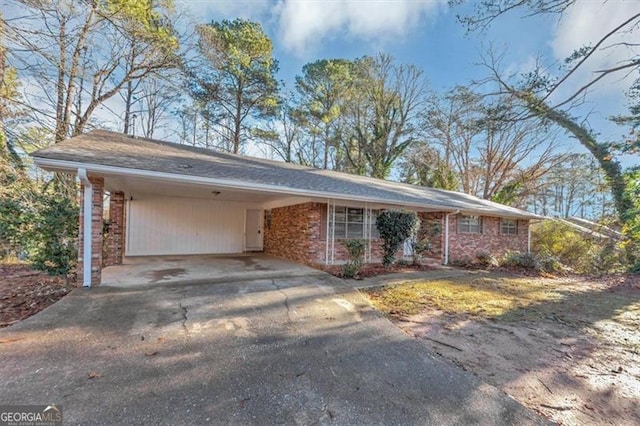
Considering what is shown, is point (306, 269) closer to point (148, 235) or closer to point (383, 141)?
point (148, 235)

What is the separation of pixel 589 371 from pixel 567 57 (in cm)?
582

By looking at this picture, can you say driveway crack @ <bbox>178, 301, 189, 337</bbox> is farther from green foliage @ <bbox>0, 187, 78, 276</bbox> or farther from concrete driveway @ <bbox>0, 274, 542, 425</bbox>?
green foliage @ <bbox>0, 187, 78, 276</bbox>

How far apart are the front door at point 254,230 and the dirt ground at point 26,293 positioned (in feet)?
21.1

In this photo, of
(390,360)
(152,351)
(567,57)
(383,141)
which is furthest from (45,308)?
(383,141)

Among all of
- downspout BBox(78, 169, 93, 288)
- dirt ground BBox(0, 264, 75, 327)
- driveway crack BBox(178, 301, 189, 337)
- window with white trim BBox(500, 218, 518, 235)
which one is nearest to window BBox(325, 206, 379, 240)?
driveway crack BBox(178, 301, 189, 337)

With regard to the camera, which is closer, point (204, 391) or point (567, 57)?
point (204, 391)

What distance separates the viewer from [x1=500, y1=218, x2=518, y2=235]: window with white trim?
42.6 ft

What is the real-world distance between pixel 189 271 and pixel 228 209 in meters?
4.70

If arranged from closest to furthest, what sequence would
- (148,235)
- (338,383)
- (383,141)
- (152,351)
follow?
1. (338,383)
2. (152,351)
3. (148,235)
4. (383,141)

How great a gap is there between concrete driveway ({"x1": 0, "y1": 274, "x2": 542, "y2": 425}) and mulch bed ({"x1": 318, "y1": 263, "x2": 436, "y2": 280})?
315 centimetres

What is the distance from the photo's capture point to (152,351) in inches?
124

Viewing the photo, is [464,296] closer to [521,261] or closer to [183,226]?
[521,261]

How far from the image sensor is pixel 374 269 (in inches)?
340

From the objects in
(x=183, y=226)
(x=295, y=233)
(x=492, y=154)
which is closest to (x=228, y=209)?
(x=183, y=226)
